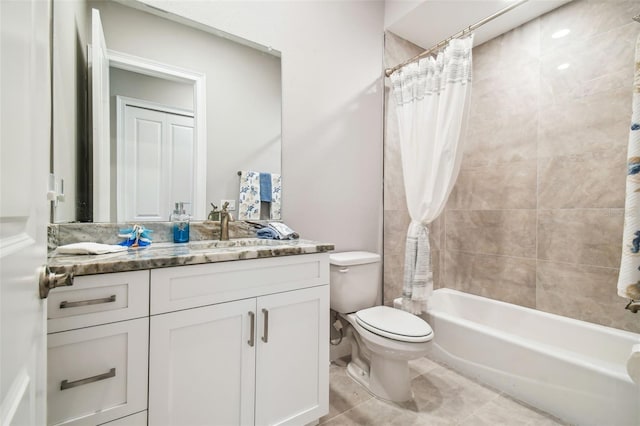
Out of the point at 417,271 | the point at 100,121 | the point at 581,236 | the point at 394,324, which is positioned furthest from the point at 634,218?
the point at 100,121

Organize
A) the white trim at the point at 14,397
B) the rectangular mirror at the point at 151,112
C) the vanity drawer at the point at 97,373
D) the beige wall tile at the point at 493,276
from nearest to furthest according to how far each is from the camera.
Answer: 1. the white trim at the point at 14,397
2. the vanity drawer at the point at 97,373
3. the rectangular mirror at the point at 151,112
4. the beige wall tile at the point at 493,276

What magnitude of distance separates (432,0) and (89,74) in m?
2.09

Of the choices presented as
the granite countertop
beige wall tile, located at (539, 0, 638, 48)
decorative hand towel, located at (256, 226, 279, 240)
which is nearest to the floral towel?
decorative hand towel, located at (256, 226, 279, 240)

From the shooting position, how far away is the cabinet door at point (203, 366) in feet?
3.24

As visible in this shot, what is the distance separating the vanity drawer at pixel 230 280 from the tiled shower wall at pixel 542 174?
42.7 inches

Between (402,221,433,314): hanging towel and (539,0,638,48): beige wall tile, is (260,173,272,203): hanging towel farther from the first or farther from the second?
(539,0,638,48): beige wall tile

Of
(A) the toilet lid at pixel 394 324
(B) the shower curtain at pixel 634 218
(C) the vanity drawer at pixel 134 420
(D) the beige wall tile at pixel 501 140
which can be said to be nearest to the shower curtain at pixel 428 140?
(A) the toilet lid at pixel 394 324

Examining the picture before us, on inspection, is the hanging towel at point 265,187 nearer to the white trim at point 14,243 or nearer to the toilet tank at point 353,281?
the toilet tank at point 353,281

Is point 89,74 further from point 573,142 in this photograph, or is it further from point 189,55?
point 573,142

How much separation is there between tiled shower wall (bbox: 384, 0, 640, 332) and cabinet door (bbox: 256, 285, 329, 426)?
103cm

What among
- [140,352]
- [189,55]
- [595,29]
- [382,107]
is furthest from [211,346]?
[595,29]

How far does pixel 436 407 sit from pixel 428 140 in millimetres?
1591

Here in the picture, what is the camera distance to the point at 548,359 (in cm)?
152

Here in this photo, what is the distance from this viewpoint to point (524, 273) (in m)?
2.20
